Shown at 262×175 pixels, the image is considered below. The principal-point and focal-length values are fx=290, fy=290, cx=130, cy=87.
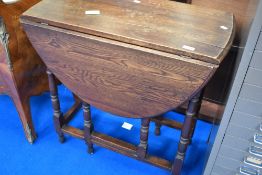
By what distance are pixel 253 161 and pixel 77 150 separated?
989 mm

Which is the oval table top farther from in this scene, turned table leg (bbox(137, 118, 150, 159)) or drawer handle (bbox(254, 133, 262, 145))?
drawer handle (bbox(254, 133, 262, 145))

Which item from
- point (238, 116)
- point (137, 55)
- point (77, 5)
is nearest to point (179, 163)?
point (238, 116)

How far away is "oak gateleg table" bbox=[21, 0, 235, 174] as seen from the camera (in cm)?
105

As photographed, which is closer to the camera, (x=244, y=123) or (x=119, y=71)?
(x=244, y=123)

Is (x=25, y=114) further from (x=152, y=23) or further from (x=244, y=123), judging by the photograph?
(x=244, y=123)

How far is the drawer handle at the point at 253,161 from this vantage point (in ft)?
3.46

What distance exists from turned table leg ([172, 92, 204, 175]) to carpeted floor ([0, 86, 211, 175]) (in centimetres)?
20

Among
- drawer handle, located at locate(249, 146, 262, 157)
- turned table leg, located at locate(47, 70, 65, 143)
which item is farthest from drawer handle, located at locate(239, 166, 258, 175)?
turned table leg, located at locate(47, 70, 65, 143)

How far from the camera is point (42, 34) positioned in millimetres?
1223

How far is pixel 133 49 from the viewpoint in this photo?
1076 mm

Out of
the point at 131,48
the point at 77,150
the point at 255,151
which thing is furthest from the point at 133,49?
the point at 77,150

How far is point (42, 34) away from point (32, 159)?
2.52 feet

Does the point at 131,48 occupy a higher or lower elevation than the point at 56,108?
higher

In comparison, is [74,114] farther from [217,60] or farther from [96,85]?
[217,60]
